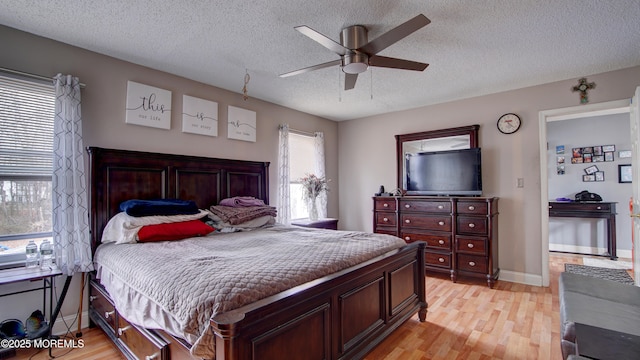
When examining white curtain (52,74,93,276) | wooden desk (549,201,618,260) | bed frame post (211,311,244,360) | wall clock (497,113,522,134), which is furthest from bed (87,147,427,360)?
wooden desk (549,201,618,260)

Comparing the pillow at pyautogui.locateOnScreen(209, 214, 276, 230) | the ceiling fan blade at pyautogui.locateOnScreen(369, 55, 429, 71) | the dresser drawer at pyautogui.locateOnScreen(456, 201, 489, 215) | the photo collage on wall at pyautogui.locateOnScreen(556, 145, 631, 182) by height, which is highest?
the ceiling fan blade at pyautogui.locateOnScreen(369, 55, 429, 71)

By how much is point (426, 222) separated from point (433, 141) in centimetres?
122

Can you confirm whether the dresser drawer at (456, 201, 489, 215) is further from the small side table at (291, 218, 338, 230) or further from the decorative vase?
the decorative vase

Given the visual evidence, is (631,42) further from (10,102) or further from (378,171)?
(10,102)

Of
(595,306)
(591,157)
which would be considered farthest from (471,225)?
(591,157)

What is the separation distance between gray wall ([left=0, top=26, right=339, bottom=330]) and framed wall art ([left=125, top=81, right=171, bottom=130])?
0.18 ft

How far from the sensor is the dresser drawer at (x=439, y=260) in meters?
3.90

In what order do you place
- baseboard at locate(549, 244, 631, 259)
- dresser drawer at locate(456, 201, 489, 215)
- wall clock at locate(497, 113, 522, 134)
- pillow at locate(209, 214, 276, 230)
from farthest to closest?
baseboard at locate(549, 244, 631, 259)
wall clock at locate(497, 113, 522, 134)
dresser drawer at locate(456, 201, 489, 215)
pillow at locate(209, 214, 276, 230)

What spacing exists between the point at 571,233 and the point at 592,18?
461 centimetres

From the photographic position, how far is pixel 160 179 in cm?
307

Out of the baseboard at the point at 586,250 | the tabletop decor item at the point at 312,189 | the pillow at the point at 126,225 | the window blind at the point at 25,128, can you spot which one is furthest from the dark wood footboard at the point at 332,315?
the baseboard at the point at 586,250

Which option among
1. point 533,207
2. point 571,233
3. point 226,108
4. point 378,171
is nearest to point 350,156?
point 378,171

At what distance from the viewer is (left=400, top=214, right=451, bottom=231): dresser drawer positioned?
3.92 metres

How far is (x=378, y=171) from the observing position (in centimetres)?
507
